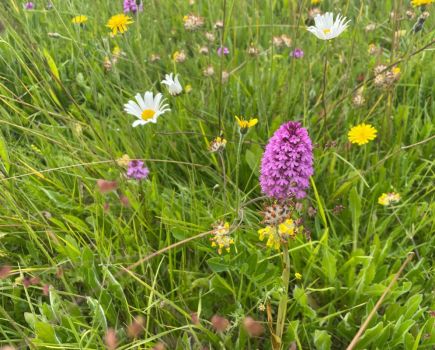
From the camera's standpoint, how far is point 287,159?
0.94 m

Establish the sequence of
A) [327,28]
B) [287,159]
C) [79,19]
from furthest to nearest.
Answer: [79,19] → [327,28] → [287,159]

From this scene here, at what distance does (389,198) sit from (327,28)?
0.52 metres

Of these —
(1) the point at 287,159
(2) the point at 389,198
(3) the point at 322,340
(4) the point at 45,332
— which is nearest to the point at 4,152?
(4) the point at 45,332

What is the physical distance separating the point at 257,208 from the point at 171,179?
11.1 inches

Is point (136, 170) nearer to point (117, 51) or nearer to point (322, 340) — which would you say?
point (322, 340)

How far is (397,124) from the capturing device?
1562 mm

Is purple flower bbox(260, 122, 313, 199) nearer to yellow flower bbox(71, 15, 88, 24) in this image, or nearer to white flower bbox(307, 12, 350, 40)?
white flower bbox(307, 12, 350, 40)

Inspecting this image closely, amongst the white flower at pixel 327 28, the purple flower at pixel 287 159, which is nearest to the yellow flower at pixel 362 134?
the white flower at pixel 327 28

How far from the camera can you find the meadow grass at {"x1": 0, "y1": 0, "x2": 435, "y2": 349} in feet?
3.36

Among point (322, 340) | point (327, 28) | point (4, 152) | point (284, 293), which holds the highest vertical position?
point (327, 28)

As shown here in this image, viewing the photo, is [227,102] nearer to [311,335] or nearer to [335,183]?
[335,183]

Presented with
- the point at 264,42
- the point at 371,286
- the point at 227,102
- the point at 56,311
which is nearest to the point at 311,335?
the point at 371,286

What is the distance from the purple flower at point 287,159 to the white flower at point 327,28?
428mm

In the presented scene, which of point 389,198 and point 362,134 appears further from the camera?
point 362,134
